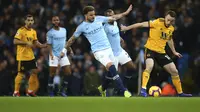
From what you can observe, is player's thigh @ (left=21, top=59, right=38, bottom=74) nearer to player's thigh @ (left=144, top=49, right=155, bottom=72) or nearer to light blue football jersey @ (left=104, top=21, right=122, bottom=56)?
light blue football jersey @ (left=104, top=21, right=122, bottom=56)

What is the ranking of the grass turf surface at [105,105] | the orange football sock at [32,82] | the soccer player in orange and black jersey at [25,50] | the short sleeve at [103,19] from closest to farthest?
the grass turf surface at [105,105] → the short sleeve at [103,19] → the soccer player in orange and black jersey at [25,50] → the orange football sock at [32,82]

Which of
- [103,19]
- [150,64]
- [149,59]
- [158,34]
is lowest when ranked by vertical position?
[150,64]

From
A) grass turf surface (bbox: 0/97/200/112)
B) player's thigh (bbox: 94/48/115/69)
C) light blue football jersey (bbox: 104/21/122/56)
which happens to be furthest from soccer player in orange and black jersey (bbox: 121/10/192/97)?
grass turf surface (bbox: 0/97/200/112)

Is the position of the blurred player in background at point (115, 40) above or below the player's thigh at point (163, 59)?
above

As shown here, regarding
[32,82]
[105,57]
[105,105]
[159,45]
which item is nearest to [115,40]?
[159,45]

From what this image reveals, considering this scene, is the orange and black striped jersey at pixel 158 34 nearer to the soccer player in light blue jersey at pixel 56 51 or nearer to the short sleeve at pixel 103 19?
the short sleeve at pixel 103 19

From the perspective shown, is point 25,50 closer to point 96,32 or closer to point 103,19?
point 96,32

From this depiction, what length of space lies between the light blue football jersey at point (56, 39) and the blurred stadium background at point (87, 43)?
8.10 feet

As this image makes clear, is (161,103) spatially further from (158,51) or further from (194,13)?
(194,13)

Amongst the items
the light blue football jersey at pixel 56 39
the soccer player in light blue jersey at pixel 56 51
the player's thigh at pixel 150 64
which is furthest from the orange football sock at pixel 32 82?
the player's thigh at pixel 150 64

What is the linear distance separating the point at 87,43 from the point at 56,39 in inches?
206

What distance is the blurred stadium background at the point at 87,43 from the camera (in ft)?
73.3

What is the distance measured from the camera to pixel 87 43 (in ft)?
81.8

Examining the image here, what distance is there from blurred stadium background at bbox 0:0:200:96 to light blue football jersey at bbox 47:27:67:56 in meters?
2.47
